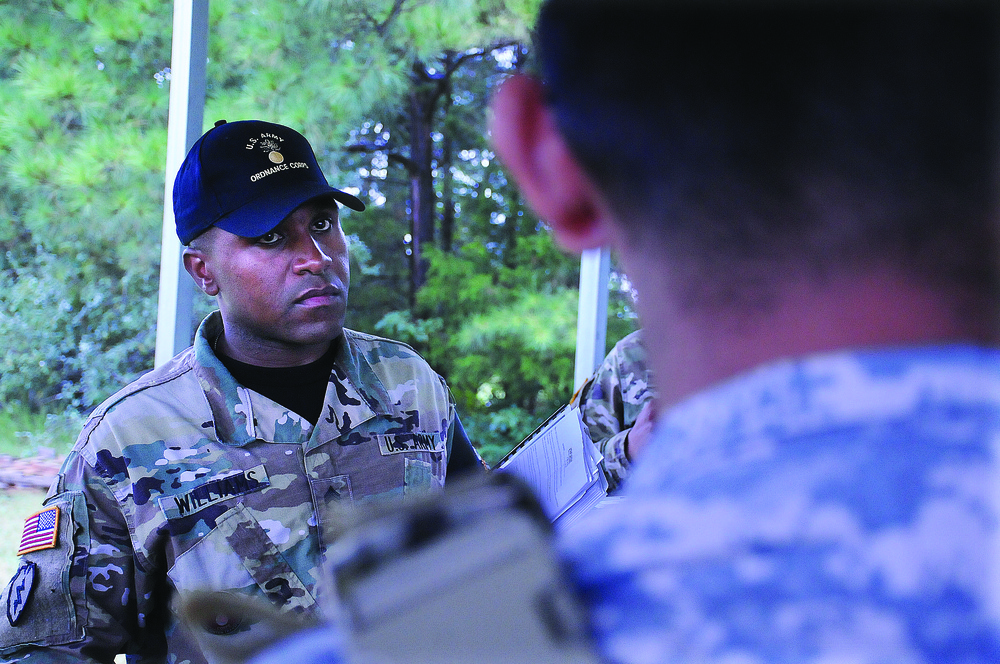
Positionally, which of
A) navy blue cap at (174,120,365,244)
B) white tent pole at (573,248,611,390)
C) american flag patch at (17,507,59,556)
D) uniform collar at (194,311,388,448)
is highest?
white tent pole at (573,248,611,390)

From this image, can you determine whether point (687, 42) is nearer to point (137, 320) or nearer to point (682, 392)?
point (682, 392)

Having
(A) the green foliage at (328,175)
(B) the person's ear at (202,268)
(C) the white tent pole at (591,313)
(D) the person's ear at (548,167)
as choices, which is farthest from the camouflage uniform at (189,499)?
(A) the green foliage at (328,175)

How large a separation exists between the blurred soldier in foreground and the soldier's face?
1504 millimetres

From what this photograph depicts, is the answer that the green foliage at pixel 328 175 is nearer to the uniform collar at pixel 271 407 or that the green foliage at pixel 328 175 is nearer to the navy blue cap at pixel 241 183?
the navy blue cap at pixel 241 183

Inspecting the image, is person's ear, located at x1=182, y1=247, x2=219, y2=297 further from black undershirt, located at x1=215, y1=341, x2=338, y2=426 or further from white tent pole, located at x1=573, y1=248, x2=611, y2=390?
white tent pole, located at x1=573, y1=248, x2=611, y2=390

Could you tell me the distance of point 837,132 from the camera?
0.43m

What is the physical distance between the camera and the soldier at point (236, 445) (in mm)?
1538

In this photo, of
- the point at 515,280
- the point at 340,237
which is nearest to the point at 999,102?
the point at 340,237

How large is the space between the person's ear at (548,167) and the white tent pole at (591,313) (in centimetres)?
386

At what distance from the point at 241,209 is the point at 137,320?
15.2ft

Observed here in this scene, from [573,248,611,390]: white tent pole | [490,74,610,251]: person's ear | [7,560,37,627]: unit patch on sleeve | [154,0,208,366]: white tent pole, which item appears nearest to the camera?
[490,74,610,251]: person's ear

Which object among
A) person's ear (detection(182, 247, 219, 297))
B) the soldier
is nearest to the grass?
person's ear (detection(182, 247, 219, 297))

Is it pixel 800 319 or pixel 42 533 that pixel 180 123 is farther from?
pixel 800 319

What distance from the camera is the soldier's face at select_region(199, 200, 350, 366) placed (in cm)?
188
